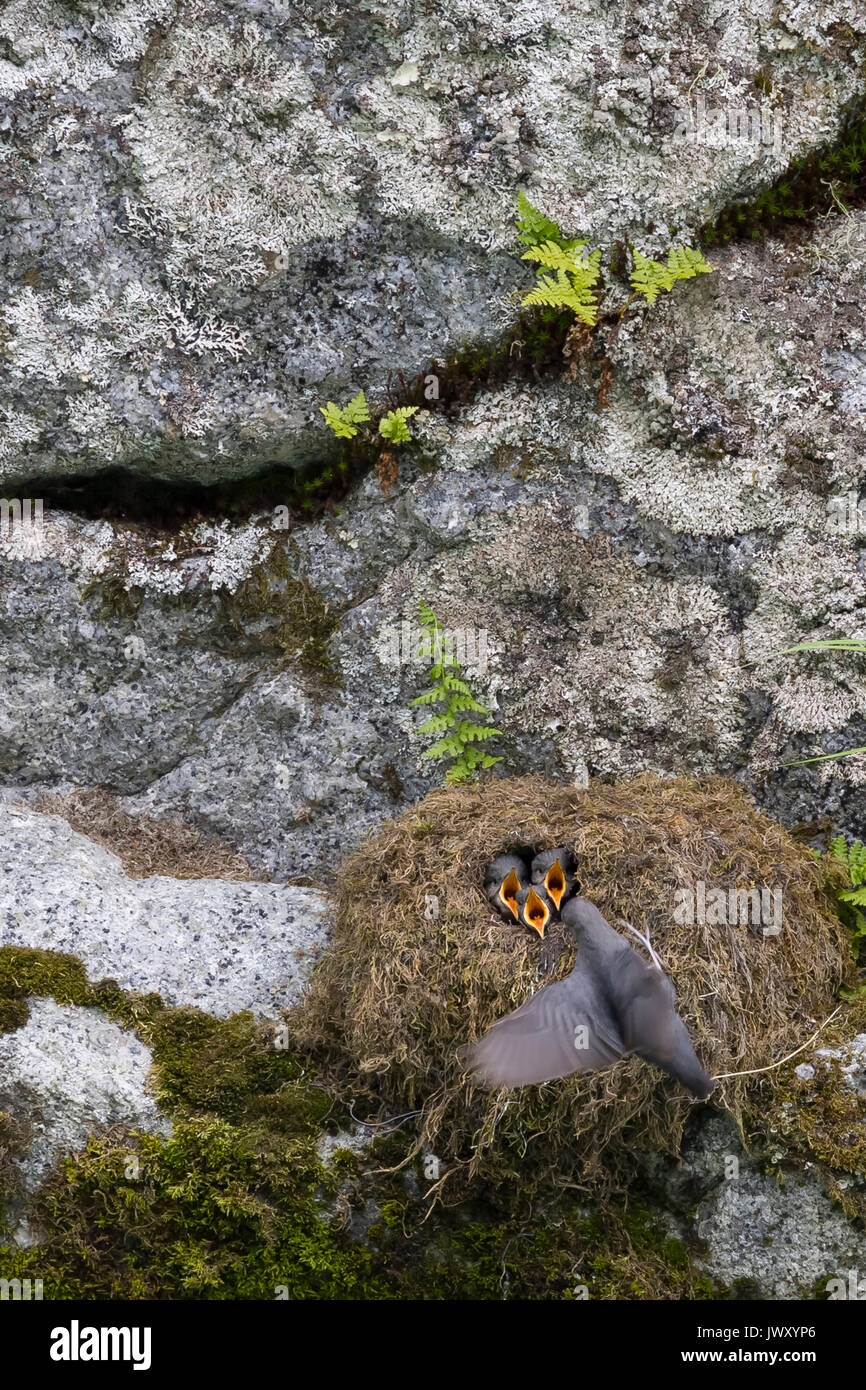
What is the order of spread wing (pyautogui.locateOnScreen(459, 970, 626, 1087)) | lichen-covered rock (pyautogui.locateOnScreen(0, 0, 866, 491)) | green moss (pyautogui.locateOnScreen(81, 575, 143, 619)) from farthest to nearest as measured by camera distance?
green moss (pyautogui.locateOnScreen(81, 575, 143, 619)) < lichen-covered rock (pyautogui.locateOnScreen(0, 0, 866, 491)) < spread wing (pyautogui.locateOnScreen(459, 970, 626, 1087))

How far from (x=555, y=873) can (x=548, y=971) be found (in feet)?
1.20

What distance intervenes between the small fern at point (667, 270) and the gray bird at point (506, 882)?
7.95ft

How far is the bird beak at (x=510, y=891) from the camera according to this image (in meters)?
4.11

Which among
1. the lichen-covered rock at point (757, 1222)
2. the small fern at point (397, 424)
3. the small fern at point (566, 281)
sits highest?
the small fern at point (566, 281)

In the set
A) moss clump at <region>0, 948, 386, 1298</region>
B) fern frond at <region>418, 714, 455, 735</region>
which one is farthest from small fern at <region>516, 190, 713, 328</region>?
moss clump at <region>0, 948, 386, 1298</region>

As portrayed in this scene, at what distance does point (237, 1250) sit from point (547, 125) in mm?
4653

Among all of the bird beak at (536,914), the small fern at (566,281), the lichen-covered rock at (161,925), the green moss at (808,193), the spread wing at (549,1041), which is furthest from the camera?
the green moss at (808,193)

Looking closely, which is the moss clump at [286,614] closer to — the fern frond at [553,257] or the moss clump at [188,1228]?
the fern frond at [553,257]

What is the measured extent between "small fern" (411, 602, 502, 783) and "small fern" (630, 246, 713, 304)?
5.39 ft

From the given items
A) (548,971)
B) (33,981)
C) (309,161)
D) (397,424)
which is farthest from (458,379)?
(33,981)

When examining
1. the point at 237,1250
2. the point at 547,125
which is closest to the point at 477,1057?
the point at 237,1250

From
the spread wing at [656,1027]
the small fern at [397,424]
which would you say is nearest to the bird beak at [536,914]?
the spread wing at [656,1027]

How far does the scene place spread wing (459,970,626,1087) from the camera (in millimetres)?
3490

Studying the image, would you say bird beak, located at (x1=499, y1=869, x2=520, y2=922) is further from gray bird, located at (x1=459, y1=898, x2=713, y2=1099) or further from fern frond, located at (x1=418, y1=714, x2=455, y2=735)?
fern frond, located at (x1=418, y1=714, x2=455, y2=735)
